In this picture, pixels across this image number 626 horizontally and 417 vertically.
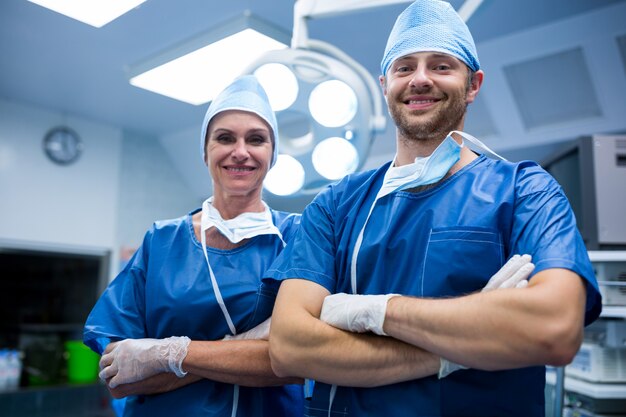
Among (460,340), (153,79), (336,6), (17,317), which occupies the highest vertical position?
(153,79)

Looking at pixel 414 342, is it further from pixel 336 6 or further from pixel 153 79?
pixel 153 79

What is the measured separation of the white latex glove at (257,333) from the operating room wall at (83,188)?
331 cm

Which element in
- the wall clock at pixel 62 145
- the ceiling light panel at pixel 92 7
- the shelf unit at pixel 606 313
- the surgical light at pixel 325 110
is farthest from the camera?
the wall clock at pixel 62 145

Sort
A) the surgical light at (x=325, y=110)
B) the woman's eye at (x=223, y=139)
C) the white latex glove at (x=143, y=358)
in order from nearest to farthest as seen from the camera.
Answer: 1. the white latex glove at (x=143, y=358)
2. the surgical light at (x=325, y=110)
3. the woman's eye at (x=223, y=139)

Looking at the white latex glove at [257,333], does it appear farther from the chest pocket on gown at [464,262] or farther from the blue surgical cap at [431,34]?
the blue surgical cap at [431,34]

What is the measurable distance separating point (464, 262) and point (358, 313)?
0.22 m

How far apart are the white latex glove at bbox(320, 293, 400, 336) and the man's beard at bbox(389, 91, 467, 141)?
345 millimetres

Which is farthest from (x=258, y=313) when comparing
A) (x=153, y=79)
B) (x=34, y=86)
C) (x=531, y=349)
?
(x=34, y=86)

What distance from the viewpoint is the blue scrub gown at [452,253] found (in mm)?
981

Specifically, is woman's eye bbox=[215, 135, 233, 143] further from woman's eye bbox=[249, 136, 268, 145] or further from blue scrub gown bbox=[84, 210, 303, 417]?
blue scrub gown bbox=[84, 210, 303, 417]

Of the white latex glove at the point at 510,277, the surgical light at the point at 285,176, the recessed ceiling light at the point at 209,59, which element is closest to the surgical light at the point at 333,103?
the surgical light at the point at 285,176

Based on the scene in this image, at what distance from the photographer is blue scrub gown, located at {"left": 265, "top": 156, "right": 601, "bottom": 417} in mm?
981

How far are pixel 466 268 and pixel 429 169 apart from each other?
0.71ft

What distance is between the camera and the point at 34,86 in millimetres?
3824
